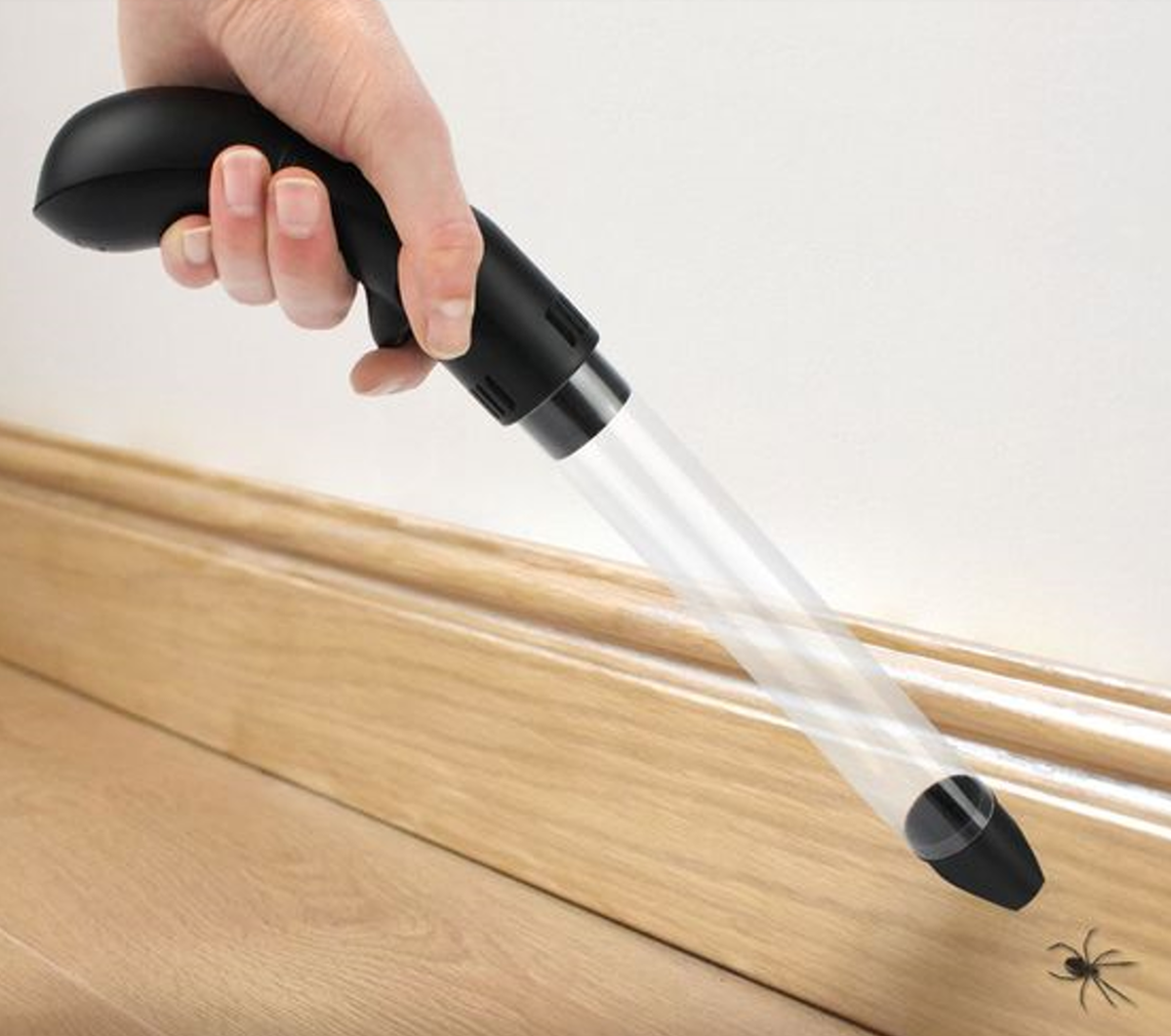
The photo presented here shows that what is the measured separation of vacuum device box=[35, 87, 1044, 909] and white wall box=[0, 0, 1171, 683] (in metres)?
0.10

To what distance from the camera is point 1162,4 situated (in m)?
0.43

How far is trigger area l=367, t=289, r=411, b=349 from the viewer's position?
1.22 feet

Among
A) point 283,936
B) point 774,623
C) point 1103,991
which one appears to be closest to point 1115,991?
point 1103,991

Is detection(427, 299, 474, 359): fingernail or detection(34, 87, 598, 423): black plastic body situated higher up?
detection(34, 87, 598, 423): black plastic body

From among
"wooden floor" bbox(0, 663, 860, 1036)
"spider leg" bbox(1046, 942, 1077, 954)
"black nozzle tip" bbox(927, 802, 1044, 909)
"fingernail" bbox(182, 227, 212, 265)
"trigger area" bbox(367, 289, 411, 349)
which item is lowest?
"wooden floor" bbox(0, 663, 860, 1036)

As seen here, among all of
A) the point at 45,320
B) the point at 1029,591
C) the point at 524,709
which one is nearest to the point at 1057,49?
the point at 1029,591

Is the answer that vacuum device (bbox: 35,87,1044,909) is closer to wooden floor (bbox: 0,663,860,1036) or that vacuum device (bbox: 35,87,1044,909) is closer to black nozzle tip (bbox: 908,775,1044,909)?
black nozzle tip (bbox: 908,775,1044,909)

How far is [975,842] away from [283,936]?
9.7 inches

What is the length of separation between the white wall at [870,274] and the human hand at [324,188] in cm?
17

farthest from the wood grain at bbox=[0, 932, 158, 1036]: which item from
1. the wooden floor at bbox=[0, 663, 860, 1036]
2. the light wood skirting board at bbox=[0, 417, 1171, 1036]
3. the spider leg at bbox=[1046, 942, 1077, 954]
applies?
the spider leg at bbox=[1046, 942, 1077, 954]

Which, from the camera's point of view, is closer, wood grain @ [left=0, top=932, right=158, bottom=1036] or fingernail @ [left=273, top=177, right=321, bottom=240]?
fingernail @ [left=273, top=177, right=321, bottom=240]

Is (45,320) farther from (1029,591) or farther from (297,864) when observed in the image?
(1029,591)

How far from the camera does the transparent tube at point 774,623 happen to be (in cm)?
38

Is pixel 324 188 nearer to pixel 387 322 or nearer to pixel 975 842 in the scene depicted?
pixel 387 322
